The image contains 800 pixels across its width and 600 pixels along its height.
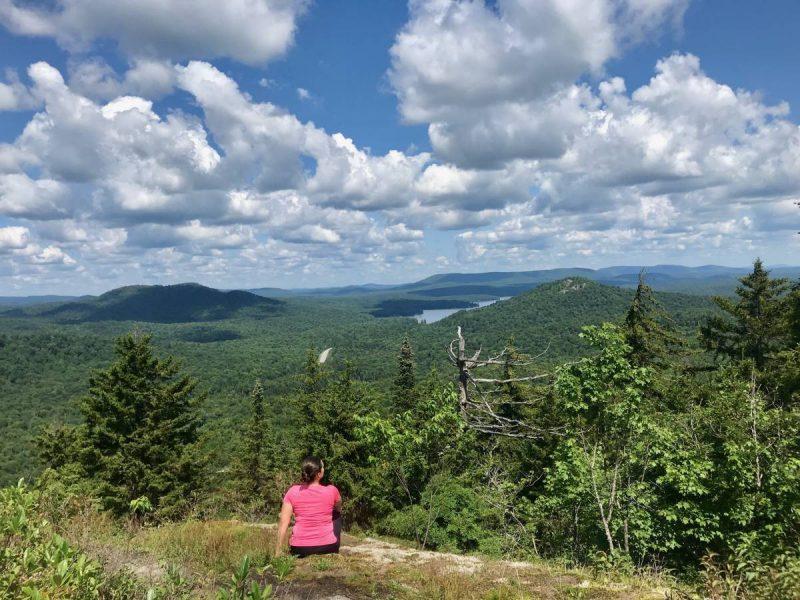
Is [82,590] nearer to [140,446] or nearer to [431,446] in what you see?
[431,446]

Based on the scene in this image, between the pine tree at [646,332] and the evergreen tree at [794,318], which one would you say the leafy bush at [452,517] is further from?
the evergreen tree at [794,318]

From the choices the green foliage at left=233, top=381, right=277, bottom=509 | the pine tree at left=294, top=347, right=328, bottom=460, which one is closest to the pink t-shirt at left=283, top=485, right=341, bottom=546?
the pine tree at left=294, top=347, right=328, bottom=460

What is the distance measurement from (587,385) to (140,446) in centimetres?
2049

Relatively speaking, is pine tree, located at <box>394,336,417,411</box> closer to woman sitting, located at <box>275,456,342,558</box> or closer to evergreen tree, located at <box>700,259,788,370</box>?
evergreen tree, located at <box>700,259,788,370</box>

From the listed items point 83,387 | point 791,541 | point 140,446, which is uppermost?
point 791,541

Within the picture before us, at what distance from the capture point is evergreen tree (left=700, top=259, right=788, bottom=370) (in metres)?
22.9

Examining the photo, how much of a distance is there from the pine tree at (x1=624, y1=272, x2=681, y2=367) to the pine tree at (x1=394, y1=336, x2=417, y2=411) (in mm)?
17182

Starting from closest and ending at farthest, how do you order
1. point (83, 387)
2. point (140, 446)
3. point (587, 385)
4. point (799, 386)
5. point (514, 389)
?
point (587, 385) → point (799, 386) → point (140, 446) → point (514, 389) → point (83, 387)

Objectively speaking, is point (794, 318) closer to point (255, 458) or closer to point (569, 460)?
point (569, 460)

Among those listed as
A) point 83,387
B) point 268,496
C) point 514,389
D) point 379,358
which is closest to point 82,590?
point 514,389

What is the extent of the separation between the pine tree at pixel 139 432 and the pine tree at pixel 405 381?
1546cm

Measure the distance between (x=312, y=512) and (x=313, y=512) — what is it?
2cm

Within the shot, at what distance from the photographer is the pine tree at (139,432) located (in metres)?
21.6

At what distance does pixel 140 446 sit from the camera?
21.6m
